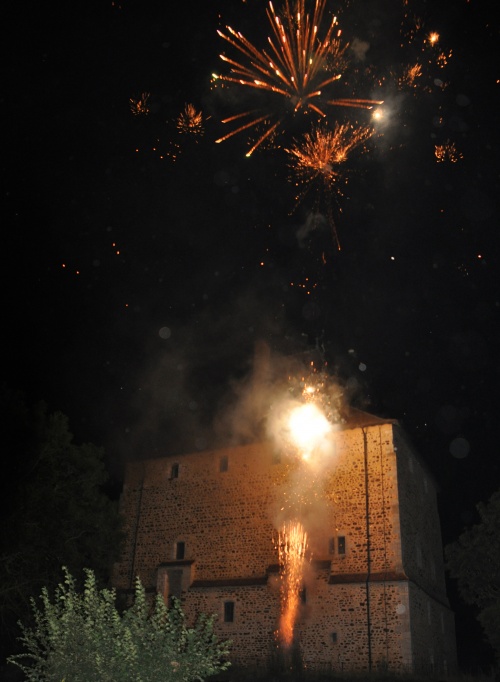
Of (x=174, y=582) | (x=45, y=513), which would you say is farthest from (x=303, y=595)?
(x=45, y=513)

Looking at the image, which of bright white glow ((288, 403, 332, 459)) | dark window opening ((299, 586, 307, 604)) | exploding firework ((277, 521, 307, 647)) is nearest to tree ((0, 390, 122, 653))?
exploding firework ((277, 521, 307, 647))

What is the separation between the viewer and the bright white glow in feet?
83.8

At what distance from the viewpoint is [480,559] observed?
29266 mm

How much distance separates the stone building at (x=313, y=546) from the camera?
22.5m

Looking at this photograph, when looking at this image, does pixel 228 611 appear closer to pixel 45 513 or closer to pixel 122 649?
pixel 45 513

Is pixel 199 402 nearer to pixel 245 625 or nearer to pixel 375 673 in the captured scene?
pixel 245 625

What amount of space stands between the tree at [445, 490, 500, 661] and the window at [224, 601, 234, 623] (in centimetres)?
1071

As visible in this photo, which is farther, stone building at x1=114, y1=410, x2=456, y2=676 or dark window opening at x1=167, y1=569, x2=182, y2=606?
dark window opening at x1=167, y1=569, x2=182, y2=606

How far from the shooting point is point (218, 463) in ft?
89.6

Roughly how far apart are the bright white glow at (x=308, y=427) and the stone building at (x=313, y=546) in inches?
20.8

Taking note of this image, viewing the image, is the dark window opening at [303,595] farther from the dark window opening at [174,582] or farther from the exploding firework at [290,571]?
the dark window opening at [174,582]

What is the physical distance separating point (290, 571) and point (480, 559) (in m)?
10.1

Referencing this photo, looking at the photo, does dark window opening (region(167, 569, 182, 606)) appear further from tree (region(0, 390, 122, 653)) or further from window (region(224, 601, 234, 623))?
tree (region(0, 390, 122, 653))

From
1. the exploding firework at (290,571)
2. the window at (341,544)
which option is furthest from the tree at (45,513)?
the window at (341,544)
